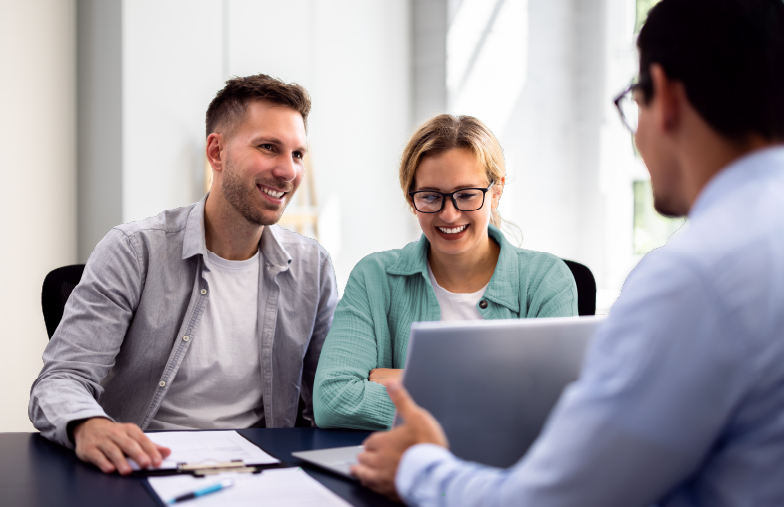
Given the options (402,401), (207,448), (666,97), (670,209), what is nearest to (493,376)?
(402,401)

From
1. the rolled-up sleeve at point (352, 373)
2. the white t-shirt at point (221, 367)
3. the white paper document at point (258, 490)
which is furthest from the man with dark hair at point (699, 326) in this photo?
the white t-shirt at point (221, 367)

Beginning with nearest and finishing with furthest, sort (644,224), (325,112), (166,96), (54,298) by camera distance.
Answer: (54,298) < (166,96) < (325,112) < (644,224)

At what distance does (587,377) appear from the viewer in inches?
23.2

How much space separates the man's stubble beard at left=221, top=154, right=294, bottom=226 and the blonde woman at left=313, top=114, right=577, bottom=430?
313 millimetres

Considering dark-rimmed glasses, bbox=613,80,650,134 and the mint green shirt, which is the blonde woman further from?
dark-rimmed glasses, bbox=613,80,650,134

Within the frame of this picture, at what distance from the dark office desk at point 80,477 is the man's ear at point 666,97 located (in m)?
0.58

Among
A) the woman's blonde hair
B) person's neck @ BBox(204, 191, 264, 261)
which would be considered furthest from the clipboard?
the woman's blonde hair

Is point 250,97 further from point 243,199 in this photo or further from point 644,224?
point 644,224

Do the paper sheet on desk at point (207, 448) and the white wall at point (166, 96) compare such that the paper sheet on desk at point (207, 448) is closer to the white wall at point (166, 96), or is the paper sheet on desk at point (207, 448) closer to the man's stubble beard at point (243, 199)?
the man's stubble beard at point (243, 199)

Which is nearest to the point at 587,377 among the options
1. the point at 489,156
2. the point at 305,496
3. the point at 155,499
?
the point at 305,496

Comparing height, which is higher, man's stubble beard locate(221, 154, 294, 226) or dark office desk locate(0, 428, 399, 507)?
man's stubble beard locate(221, 154, 294, 226)

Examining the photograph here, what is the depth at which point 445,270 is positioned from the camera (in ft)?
5.57

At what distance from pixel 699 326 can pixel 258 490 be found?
2.05ft

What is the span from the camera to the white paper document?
0.85 meters
